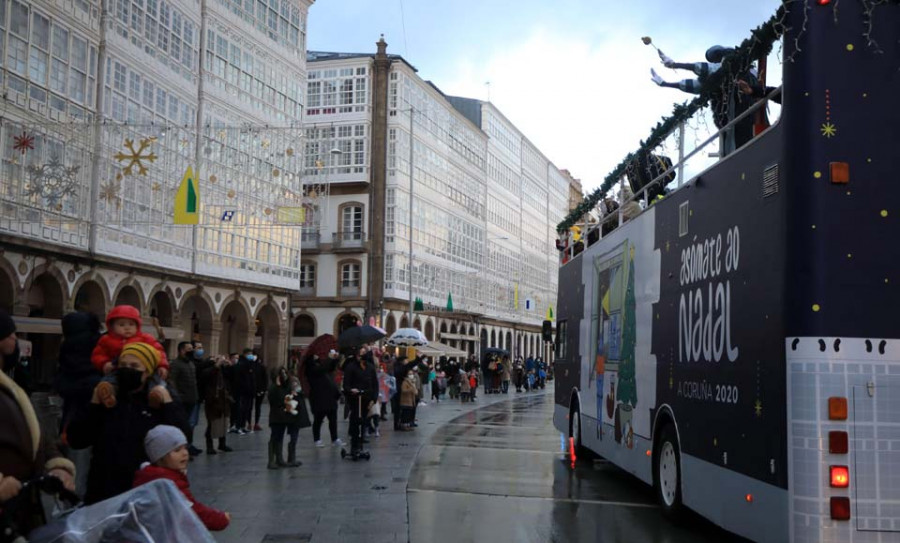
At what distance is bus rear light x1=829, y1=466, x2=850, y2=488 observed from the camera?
6266 mm

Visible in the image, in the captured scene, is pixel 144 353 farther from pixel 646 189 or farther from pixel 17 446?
pixel 646 189

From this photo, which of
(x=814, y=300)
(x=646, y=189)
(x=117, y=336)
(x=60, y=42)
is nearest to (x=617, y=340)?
(x=646, y=189)

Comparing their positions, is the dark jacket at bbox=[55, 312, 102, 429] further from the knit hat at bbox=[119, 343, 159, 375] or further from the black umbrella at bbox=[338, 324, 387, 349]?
the black umbrella at bbox=[338, 324, 387, 349]

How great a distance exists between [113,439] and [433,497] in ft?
22.9

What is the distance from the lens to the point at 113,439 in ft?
16.9

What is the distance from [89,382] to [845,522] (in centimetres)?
503

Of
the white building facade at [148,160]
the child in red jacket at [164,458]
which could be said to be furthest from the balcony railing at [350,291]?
the child in red jacket at [164,458]

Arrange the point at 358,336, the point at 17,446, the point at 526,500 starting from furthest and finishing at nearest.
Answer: the point at 358,336, the point at 526,500, the point at 17,446

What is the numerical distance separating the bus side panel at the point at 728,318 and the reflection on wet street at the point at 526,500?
131 centimetres

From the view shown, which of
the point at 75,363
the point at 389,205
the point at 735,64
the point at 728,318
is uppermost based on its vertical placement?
the point at 389,205

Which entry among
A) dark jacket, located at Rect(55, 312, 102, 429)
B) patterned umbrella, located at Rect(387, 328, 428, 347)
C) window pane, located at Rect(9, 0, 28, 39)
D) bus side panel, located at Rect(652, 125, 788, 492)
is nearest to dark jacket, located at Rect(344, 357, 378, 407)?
bus side panel, located at Rect(652, 125, 788, 492)

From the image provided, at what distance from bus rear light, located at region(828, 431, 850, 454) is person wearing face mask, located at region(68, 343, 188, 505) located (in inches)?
164

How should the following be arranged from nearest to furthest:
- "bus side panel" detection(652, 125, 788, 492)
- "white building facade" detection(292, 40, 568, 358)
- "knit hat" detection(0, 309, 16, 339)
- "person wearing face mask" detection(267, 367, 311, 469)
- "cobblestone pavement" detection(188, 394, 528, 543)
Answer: "knit hat" detection(0, 309, 16, 339)
"bus side panel" detection(652, 125, 788, 492)
"cobblestone pavement" detection(188, 394, 528, 543)
"person wearing face mask" detection(267, 367, 311, 469)
"white building facade" detection(292, 40, 568, 358)

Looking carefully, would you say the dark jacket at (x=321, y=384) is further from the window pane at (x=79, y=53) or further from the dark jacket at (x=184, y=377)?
the window pane at (x=79, y=53)
